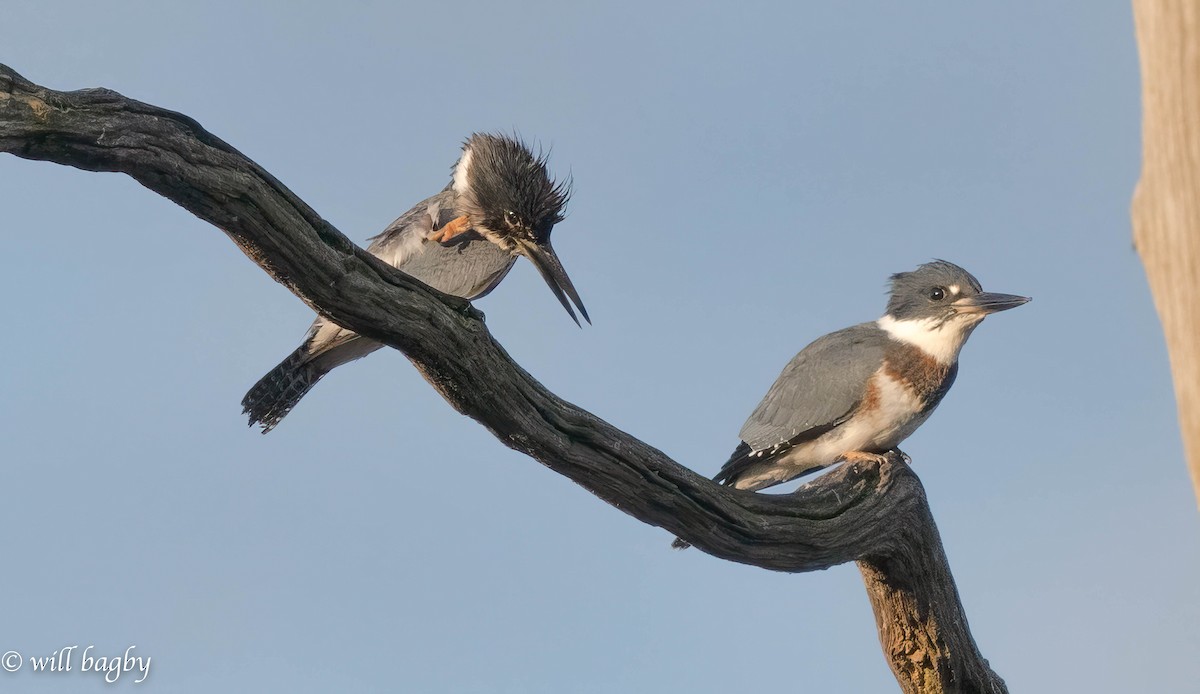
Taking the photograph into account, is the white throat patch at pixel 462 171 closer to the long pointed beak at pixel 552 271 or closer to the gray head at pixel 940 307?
the long pointed beak at pixel 552 271

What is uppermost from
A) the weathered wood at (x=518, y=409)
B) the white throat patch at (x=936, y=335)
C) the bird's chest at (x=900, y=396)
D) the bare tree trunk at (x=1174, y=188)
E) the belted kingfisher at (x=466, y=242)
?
the belted kingfisher at (x=466, y=242)

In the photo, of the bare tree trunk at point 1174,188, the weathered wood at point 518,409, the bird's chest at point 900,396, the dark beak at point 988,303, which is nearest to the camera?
the bare tree trunk at point 1174,188

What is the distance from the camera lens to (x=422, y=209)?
610 centimetres

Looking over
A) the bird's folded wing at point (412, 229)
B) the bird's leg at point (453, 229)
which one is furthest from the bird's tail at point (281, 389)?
the bird's leg at point (453, 229)

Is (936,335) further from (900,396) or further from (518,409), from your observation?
(518,409)

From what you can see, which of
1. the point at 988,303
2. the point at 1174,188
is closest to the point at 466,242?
the point at 988,303

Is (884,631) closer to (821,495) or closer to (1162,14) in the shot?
(821,495)

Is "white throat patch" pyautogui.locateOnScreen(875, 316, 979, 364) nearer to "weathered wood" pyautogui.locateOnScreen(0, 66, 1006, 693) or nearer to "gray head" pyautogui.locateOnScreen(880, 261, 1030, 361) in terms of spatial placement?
"gray head" pyautogui.locateOnScreen(880, 261, 1030, 361)

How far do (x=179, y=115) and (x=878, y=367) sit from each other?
3.26m

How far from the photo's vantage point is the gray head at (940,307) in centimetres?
536

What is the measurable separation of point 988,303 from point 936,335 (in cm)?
28

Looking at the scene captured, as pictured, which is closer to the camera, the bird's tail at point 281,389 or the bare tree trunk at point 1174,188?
the bare tree trunk at point 1174,188

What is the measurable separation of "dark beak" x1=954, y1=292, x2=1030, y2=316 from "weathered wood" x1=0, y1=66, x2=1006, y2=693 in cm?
93

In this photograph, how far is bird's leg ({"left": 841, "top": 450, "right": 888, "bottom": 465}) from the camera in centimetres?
495
